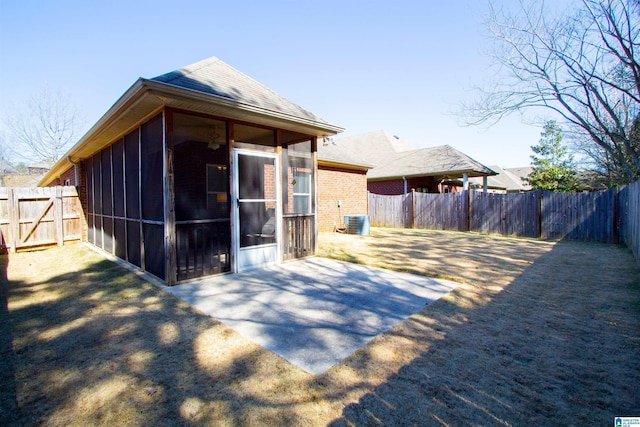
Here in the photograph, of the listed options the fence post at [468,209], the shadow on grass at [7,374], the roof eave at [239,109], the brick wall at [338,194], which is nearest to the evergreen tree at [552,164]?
the fence post at [468,209]

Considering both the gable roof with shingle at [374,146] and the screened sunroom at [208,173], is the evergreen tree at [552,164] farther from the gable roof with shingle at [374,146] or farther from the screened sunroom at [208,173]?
the screened sunroom at [208,173]

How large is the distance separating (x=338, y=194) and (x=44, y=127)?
26.0 meters

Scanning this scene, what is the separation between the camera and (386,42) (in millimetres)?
10219

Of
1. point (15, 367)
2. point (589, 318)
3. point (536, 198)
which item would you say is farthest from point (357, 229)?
point (15, 367)

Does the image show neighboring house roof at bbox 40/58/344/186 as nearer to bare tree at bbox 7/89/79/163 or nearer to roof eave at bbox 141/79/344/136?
roof eave at bbox 141/79/344/136

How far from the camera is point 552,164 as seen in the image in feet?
87.9

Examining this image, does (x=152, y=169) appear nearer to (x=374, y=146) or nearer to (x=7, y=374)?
(x=7, y=374)

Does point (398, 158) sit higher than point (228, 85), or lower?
higher

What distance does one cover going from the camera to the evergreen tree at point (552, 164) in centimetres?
2333

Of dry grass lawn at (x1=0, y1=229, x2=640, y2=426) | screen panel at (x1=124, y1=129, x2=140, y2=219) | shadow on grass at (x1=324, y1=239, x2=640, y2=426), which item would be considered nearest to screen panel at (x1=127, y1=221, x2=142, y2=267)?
screen panel at (x1=124, y1=129, x2=140, y2=219)

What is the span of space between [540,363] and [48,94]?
32688 millimetres

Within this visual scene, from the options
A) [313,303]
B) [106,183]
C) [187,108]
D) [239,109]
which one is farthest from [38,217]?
[313,303]

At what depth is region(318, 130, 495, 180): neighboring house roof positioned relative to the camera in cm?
1525

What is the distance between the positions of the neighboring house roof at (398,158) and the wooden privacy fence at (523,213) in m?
2.34
